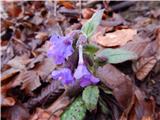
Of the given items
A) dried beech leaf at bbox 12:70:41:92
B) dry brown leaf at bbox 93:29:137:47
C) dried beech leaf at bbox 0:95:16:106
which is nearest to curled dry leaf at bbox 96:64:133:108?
dry brown leaf at bbox 93:29:137:47

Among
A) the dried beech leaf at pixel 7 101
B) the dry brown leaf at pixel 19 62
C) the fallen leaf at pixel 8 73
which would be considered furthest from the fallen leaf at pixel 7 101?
the dry brown leaf at pixel 19 62

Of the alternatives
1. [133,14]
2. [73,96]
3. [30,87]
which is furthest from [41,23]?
[73,96]

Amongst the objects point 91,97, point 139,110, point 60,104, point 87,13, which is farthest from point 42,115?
point 87,13

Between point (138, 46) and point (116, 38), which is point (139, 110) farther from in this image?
point (116, 38)

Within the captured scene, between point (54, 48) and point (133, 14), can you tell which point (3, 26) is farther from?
point (54, 48)

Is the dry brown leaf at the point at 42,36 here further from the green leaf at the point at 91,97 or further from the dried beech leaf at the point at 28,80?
the green leaf at the point at 91,97

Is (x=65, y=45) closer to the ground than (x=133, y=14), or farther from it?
farther from it

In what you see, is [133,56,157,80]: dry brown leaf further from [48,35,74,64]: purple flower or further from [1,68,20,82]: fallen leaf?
[1,68,20,82]: fallen leaf

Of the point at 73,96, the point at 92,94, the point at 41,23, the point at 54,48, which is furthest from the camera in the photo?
the point at 41,23

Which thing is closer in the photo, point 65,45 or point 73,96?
point 65,45
